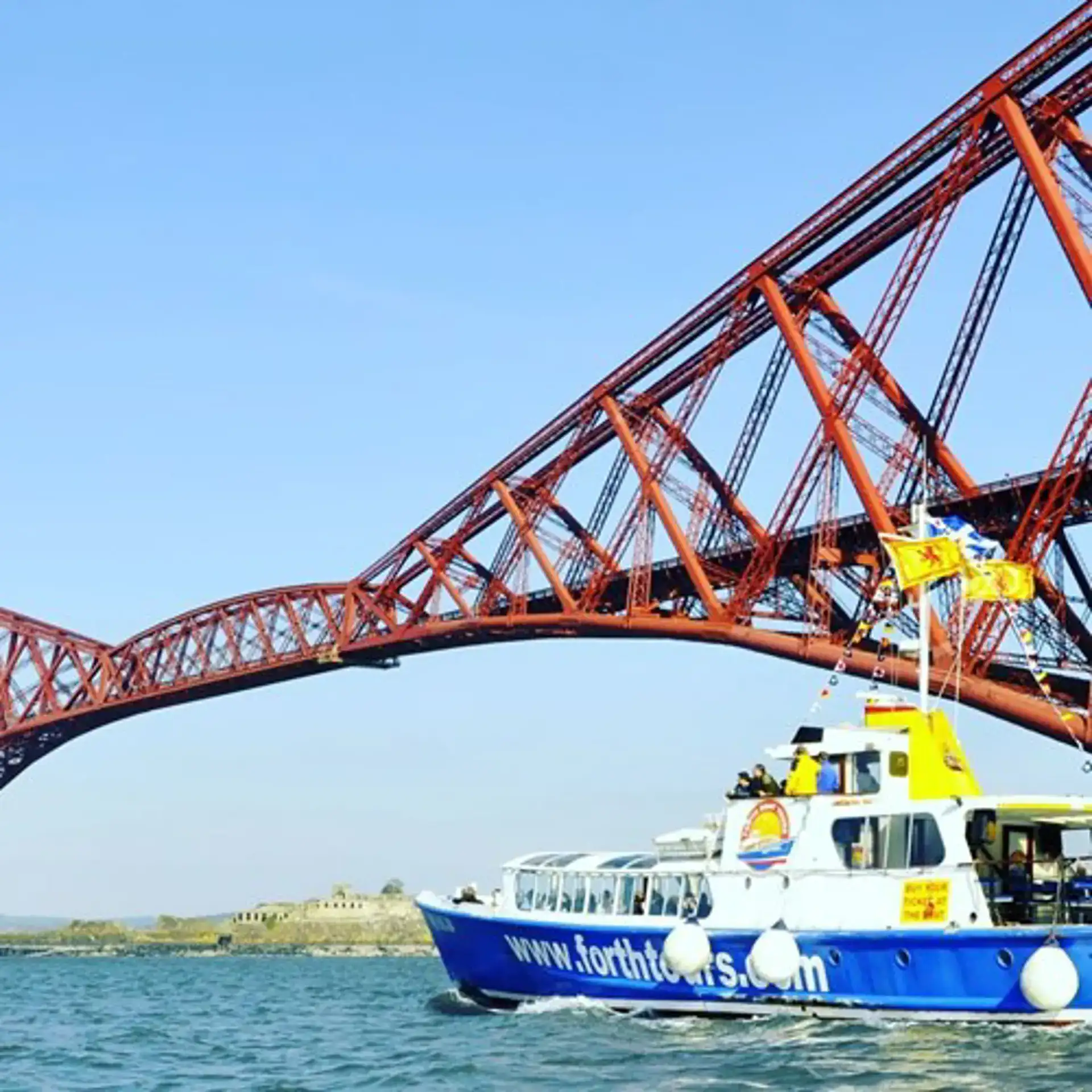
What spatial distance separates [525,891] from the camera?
32500mm

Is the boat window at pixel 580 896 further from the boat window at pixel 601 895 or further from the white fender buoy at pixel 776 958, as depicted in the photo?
the white fender buoy at pixel 776 958

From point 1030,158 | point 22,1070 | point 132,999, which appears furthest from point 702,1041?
point 132,999

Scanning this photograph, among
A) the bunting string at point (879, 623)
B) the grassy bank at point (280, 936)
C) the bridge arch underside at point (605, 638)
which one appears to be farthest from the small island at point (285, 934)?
the bunting string at point (879, 623)

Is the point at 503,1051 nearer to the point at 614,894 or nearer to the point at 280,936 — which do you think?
the point at 614,894

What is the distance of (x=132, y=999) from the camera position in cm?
4862

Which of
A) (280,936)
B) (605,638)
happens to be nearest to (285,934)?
(280,936)

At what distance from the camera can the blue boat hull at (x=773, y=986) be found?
2492 centimetres

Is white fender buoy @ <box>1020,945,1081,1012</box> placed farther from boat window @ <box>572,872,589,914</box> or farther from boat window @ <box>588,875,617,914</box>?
boat window @ <box>572,872,589,914</box>

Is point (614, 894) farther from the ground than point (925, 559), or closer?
closer

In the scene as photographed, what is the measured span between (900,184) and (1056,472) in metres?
11.5

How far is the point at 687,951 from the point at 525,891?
5496 millimetres

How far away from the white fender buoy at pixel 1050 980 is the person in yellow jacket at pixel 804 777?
502 centimetres

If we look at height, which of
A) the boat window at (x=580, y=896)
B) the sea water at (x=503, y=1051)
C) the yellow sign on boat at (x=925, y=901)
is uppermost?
the boat window at (x=580, y=896)

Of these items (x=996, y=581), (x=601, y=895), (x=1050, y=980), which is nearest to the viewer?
(x=1050, y=980)
